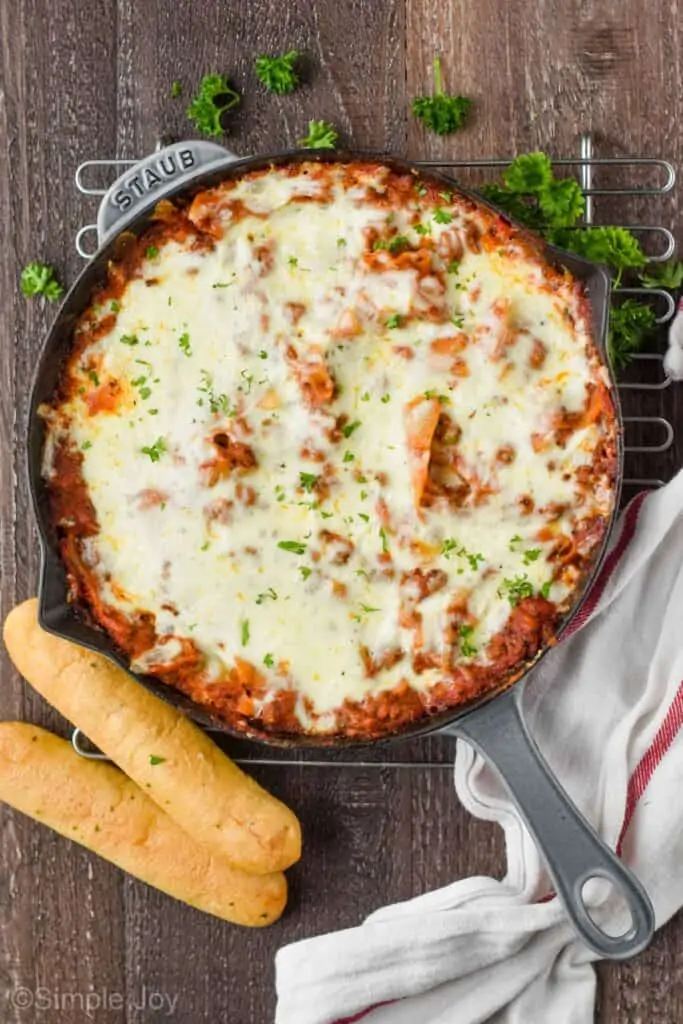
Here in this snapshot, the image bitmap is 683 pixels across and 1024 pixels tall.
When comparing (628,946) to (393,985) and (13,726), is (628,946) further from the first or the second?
(13,726)

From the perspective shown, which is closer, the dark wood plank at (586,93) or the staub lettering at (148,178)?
the staub lettering at (148,178)

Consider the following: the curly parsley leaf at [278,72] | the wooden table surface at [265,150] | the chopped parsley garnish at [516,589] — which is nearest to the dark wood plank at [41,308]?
the wooden table surface at [265,150]

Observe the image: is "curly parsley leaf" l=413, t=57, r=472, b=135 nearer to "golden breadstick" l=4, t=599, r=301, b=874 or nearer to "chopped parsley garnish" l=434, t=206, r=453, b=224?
"chopped parsley garnish" l=434, t=206, r=453, b=224

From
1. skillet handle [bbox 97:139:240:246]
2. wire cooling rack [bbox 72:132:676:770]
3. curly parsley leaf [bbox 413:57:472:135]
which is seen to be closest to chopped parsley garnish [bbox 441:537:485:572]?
wire cooling rack [bbox 72:132:676:770]

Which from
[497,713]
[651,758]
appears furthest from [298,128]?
[651,758]

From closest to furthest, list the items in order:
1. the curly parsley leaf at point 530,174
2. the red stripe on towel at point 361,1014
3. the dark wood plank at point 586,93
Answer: the curly parsley leaf at point 530,174, the red stripe on towel at point 361,1014, the dark wood plank at point 586,93

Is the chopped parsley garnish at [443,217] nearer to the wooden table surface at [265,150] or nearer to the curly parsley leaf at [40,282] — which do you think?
the wooden table surface at [265,150]
